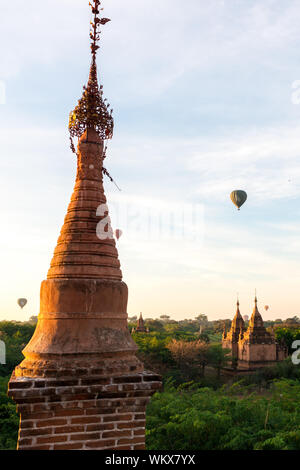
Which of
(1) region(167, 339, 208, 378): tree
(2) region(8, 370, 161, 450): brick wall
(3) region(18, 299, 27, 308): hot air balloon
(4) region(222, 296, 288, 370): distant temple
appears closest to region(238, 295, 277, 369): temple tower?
(4) region(222, 296, 288, 370): distant temple

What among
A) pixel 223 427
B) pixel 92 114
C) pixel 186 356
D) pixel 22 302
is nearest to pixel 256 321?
pixel 186 356

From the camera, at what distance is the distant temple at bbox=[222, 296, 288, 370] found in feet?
136

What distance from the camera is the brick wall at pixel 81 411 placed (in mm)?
4234

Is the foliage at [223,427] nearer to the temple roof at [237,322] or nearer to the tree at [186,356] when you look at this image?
the tree at [186,356]

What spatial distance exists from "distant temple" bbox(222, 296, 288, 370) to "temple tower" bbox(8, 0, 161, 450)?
3930cm

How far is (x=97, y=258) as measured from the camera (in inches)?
203

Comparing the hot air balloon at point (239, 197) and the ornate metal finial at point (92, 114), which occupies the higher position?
the hot air balloon at point (239, 197)

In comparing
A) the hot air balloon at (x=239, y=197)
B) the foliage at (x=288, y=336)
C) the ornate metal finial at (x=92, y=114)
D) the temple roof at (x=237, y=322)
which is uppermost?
the hot air balloon at (x=239, y=197)

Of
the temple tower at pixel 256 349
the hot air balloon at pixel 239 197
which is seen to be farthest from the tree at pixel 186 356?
the hot air balloon at pixel 239 197

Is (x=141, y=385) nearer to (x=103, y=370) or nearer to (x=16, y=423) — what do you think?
(x=103, y=370)

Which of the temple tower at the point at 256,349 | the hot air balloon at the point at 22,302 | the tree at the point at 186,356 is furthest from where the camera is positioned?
the hot air balloon at the point at 22,302

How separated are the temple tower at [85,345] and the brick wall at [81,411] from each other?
10 mm

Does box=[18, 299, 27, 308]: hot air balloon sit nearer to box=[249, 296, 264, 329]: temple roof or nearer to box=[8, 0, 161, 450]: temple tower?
box=[249, 296, 264, 329]: temple roof
